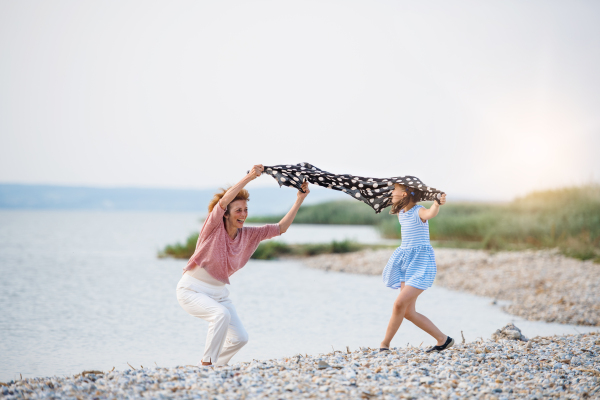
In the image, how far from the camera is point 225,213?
198 inches

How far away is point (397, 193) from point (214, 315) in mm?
2118

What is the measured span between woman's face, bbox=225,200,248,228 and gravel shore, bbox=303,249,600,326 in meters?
6.51

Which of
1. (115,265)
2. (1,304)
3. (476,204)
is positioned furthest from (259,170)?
(476,204)

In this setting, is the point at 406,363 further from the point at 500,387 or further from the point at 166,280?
the point at 166,280

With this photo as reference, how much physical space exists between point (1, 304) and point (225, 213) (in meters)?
7.93

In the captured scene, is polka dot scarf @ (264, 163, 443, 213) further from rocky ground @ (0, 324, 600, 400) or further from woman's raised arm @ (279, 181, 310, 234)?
rocky ground @ (0, 324, 600, 400)

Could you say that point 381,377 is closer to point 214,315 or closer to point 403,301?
point 403,301

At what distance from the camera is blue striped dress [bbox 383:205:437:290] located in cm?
515

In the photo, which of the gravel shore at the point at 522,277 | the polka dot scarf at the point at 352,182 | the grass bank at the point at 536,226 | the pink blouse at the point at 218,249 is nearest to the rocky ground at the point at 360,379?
the pink blouse at the point at 218,249

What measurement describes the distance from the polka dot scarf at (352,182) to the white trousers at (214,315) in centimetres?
123

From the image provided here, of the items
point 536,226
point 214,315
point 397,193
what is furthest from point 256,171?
point 536,226

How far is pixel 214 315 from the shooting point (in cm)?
475

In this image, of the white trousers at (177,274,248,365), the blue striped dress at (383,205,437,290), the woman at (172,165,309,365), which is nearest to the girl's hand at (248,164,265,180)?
the woman at (172,165,309,365)

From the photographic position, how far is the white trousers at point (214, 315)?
15.5 ft
